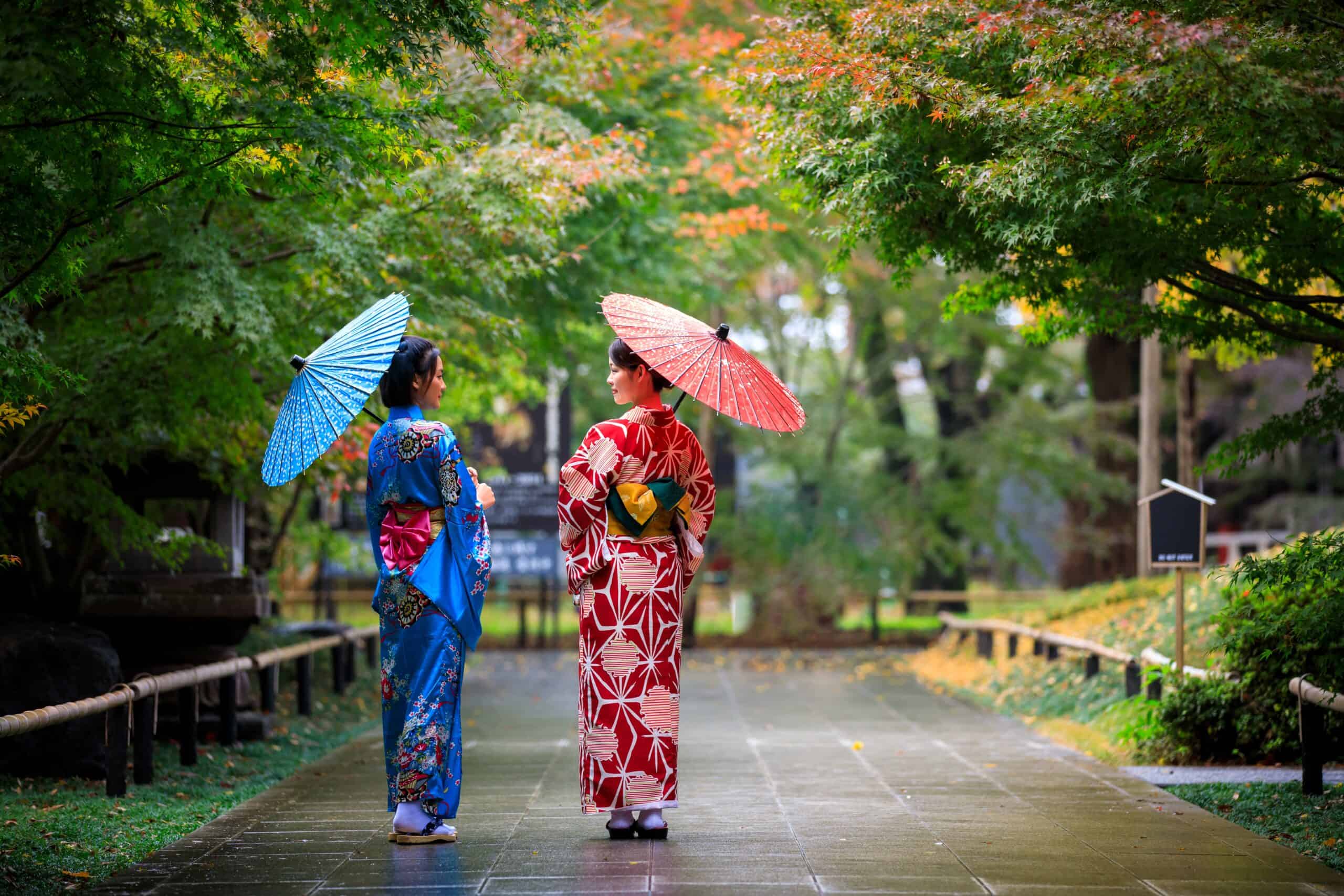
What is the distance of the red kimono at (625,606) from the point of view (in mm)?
5191

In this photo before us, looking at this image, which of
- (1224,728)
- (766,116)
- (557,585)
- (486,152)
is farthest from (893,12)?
(557,585)

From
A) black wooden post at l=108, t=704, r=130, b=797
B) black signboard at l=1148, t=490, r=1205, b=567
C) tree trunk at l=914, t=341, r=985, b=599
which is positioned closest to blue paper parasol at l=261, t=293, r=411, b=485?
black wooden post at l=108, t=704, r=130, b=797

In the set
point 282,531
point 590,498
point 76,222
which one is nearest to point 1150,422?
point 282,531

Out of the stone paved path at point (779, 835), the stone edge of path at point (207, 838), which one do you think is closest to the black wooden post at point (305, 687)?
the stone paved path at point (779, 835)

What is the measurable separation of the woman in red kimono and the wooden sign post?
433 centimetres

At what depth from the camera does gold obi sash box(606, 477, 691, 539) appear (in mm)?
5238

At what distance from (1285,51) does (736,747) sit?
5.47m

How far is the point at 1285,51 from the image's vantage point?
4840mm

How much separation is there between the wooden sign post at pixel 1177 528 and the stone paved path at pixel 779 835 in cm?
143

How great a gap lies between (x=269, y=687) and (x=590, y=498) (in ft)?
17.4

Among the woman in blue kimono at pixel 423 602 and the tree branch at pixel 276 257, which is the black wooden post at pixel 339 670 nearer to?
the tree branch at pixel 276 257

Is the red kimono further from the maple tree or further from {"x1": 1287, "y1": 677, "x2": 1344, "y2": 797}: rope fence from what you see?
{"x1": 1287, "y1": 677, "x2": 1344, "y2": 797}: rope fence

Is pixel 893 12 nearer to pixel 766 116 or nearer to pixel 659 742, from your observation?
pixel 766 116

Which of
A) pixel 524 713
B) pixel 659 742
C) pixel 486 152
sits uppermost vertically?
pixel 486 152
